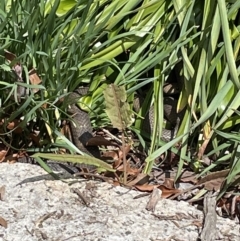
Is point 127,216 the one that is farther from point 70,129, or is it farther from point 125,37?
point 125,37

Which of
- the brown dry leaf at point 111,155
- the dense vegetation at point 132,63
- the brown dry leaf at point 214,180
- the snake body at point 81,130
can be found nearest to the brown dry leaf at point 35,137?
the dense vegetation at point 132,63

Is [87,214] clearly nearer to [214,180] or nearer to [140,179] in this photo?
[140,179]

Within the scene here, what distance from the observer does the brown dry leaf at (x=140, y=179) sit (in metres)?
2.94

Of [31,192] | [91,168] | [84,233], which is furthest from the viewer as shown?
[91,168]

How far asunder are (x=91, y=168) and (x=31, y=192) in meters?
0.30

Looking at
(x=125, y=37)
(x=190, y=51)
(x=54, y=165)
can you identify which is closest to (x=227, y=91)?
(x=190, y=51)

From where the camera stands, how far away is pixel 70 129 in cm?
317

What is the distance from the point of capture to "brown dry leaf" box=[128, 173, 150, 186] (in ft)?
9.64

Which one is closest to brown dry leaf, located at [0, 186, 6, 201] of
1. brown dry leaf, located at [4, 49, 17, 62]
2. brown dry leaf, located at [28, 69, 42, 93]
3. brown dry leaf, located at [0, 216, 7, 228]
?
brown dry leaf, located at [0, 216, 7, 228]

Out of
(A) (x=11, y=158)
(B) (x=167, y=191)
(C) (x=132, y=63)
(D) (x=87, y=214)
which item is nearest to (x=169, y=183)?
(B) (x=167, y=191)

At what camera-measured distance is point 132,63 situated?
10.3 feet

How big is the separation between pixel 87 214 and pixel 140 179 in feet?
1.07

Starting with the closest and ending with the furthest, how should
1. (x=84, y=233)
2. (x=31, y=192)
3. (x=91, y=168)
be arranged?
(x=84, y=233) < (x=31, y=192) < (x=91, y=168)

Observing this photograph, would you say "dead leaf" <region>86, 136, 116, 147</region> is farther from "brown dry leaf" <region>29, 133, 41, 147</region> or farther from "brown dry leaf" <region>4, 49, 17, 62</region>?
"brown dry leaf" <region>4, 49, 17, 62</region>
